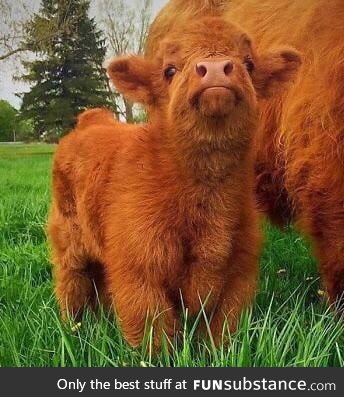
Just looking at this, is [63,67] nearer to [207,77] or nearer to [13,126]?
[13,126]

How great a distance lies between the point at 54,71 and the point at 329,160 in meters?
0.95

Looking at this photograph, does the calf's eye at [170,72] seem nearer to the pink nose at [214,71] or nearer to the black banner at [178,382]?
the pink nose at [214,71]

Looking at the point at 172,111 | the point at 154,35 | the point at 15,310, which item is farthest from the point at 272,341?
the point at 154,35

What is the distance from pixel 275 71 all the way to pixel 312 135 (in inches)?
19.2

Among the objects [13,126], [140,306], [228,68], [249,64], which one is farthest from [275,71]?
[13,126]

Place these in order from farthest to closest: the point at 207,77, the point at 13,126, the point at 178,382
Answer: the point at 13,126 < the point at 178,382 < the point at 207,77

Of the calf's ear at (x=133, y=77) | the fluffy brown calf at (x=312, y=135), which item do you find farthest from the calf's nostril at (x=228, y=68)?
the fluffy brown calf at (x=312, y=135)

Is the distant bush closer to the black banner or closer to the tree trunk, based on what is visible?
the tree trunk

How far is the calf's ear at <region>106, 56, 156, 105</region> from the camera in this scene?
183 cm

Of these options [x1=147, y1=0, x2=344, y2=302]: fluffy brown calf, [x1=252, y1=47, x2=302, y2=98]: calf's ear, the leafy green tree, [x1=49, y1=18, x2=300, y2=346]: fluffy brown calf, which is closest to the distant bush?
the leafy green tree

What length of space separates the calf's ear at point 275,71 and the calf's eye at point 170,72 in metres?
0.19

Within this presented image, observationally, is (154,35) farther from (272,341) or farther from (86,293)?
(272,341)

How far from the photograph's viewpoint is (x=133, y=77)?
1832mm

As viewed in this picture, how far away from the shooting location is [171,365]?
182 centimetres
